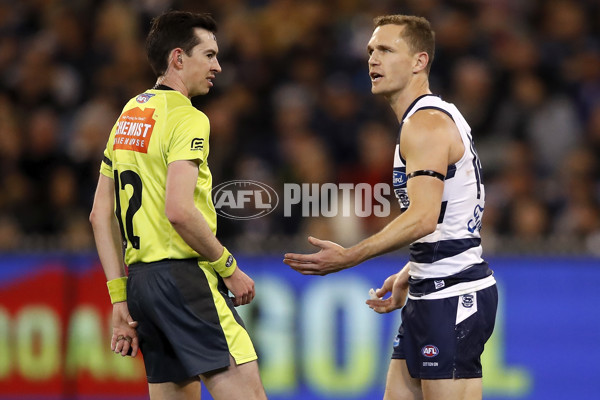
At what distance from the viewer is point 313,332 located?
7512mm

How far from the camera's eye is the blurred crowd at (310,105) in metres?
8.03

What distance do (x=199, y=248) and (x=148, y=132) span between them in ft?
1.95

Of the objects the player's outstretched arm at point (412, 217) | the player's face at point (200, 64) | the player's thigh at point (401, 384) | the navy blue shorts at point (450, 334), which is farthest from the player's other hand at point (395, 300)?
the player's face at point (200, 64)

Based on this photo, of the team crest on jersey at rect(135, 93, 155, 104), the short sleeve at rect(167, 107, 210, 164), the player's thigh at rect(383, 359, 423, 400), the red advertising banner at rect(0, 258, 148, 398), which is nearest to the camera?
the short sleeve at rect(167, 107, 210, 164)

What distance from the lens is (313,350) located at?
7.50 meters

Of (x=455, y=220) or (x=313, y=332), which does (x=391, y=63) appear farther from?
(x=313, y=332)

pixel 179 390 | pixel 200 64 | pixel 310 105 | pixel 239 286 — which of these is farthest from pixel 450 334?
pixel 310 105

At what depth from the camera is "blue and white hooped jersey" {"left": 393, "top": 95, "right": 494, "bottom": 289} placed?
4.57 m

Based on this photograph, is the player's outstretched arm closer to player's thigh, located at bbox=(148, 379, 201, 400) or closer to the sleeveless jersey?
the sleeveless jersey

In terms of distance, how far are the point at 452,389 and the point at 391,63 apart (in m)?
1.63

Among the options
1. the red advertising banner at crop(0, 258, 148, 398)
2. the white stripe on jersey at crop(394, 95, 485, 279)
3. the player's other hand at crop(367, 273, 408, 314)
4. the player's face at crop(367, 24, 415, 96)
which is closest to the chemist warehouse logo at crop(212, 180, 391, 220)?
the red advertising banner at crop(0, 258, 148, 398)

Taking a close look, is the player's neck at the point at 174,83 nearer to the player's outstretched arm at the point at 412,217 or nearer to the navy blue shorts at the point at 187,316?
the navy blue shorts at the point at 187,316

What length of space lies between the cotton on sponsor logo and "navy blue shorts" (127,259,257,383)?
0.57 m

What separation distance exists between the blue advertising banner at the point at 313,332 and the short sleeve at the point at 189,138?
323 cm
